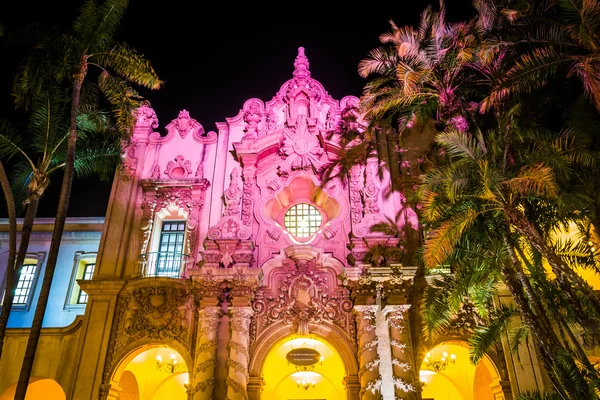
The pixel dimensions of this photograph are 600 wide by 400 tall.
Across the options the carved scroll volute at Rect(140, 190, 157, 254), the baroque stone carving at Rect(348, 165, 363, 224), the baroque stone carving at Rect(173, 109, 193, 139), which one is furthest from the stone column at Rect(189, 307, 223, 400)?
the baroque stone carving at Rect(173, 109, 193, 139)

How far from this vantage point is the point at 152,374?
68.1ft

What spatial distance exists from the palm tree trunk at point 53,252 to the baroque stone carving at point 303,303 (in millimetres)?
6980

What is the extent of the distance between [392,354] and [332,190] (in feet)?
24.1

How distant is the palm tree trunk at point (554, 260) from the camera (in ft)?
A: 38.5

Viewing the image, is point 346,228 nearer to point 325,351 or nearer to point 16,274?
point 325,351

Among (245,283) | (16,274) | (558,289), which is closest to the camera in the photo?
(558,289)

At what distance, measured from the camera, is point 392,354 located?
1590cm

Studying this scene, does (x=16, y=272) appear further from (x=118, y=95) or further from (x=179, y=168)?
(x=179, y=168)

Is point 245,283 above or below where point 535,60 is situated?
below

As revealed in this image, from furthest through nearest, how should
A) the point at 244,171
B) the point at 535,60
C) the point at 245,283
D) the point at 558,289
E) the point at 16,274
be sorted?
the point at 244,171, the point at 245,283, the point at 16,274, the point at 558,289, the point at 535,60

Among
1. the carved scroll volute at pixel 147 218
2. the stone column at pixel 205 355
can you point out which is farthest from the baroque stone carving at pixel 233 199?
the stone column at pixel 205 355

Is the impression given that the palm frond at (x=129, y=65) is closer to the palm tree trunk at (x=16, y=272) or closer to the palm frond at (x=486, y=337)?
the palm tree trunk at (x=16, y=272)

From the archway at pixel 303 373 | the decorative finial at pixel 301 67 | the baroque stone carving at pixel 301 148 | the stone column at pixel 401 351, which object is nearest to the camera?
the stone column at pixel 401 351

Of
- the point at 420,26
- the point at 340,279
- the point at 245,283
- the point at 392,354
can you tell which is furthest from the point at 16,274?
the point at 420,26
